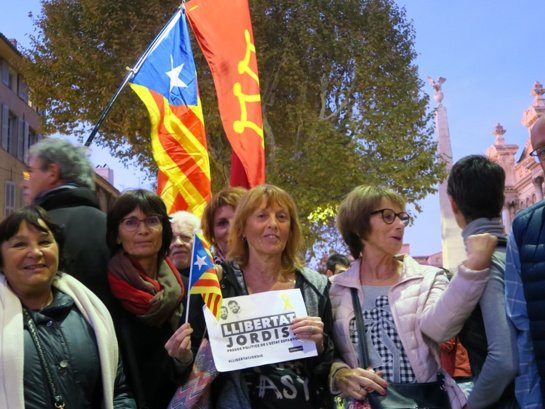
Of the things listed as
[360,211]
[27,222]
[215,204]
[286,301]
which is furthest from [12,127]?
[286,301]

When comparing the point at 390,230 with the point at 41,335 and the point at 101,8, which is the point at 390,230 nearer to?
the point at 41,335

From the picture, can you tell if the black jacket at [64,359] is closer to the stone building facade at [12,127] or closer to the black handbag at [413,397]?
the black handbag at [413,397]

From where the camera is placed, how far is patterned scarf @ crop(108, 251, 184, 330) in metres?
3.35

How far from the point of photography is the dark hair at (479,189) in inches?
124

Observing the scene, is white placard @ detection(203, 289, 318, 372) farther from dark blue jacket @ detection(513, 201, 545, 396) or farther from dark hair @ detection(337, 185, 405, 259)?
dark blue jacket @ detection(513, 201, 545, 396)

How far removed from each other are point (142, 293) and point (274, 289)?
2.10 ft

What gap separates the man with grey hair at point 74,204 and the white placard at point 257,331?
0.72m

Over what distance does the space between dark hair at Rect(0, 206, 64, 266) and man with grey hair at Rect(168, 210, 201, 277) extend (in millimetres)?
1632

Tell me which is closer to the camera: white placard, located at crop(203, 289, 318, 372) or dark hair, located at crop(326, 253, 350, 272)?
white placard, located at crop(203, 289, 318, 372)

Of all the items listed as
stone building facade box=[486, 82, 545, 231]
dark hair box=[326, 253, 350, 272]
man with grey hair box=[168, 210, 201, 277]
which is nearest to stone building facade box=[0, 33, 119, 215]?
dark hair box=[326, 253, 350, 272]

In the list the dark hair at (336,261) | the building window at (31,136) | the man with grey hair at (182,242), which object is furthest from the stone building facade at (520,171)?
the man with grey hair at (182,242)

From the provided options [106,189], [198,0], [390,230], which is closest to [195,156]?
[198,0]

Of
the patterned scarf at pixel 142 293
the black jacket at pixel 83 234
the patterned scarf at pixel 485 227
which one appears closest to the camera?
the patterned scarf at pixel 485 227

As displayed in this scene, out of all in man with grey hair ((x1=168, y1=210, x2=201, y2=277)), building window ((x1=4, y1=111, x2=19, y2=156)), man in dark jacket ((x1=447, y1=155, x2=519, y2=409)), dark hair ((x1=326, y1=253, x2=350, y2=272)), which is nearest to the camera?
man in dark jacket ((x1=447, y1=155, x2=519, y2=409))
